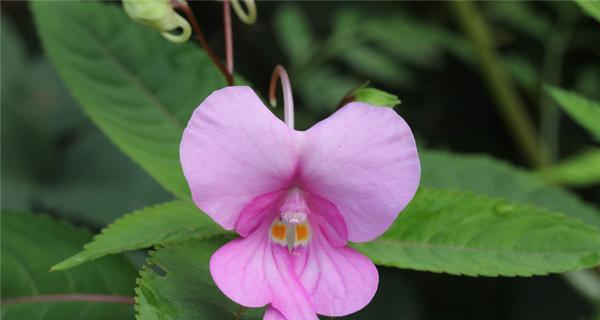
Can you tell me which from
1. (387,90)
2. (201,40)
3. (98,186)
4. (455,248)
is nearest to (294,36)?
(387,90)

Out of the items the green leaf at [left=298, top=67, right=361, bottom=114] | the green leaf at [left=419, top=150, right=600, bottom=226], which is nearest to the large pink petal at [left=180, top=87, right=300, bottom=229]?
the green leaf at [left=419, top=150, right=600, bottom=226]

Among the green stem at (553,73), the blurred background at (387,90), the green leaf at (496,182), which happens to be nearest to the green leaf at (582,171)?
the green leaf at (496,182)

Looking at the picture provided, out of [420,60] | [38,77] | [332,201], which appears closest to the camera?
[332,201]

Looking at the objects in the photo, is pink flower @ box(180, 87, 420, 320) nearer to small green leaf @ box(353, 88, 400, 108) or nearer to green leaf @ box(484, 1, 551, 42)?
small green leaf @ box(353, 88, 400, 108)

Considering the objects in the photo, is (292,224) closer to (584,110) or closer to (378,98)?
(378,98)

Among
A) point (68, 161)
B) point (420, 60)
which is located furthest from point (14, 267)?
point (420, 60)

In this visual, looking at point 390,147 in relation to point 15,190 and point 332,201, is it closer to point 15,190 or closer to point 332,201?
point 332,201

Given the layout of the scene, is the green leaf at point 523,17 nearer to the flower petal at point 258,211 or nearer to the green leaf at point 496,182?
the green leaf at point 496,182
